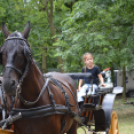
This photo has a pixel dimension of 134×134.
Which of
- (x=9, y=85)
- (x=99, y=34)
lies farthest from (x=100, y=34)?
(x=9, y=85)

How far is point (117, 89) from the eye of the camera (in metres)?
6.02

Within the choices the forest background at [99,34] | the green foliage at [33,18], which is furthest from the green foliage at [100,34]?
the green foliage at [33,18]

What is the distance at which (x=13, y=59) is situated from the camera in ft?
9.91

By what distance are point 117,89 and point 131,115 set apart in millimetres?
6757

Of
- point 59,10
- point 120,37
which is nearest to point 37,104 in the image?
point 120,37

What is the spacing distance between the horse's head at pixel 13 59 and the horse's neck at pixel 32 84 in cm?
20

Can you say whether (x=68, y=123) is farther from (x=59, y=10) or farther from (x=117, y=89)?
(x=59, y=10)

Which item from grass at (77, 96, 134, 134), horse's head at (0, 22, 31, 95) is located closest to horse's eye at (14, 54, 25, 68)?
horse's head at (0, 22, 31, 95)

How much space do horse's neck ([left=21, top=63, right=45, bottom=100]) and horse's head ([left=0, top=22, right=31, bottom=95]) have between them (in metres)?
0.20

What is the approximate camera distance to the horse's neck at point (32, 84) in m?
3.33

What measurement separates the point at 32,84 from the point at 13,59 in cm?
52

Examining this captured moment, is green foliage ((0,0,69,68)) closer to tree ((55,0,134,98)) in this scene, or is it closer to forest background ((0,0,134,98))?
forest background ((0,0,134,98))

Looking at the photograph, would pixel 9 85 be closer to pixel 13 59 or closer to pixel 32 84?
pixel 13 59

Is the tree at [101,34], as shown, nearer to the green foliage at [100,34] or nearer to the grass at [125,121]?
the green foliage at [100,34]
